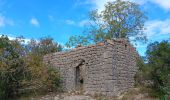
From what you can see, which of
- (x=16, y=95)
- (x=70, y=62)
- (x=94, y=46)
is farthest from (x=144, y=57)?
(x=16, y=95)

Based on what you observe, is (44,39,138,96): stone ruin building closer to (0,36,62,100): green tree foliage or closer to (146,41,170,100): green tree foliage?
(0,36,62,100): green tree foliage

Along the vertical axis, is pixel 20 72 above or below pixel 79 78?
above

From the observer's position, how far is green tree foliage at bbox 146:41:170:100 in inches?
645

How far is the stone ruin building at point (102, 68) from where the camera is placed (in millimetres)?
18500

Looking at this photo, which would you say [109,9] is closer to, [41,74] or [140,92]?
[41,74]

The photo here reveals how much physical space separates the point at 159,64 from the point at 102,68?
3315 millimetres

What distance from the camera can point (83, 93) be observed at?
19641 mm

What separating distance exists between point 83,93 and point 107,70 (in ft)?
7.06

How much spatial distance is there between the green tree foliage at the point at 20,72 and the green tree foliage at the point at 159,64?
671 centimetres

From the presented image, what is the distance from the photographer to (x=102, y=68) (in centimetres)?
1881

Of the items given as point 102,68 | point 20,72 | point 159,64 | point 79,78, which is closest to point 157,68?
point 159,64

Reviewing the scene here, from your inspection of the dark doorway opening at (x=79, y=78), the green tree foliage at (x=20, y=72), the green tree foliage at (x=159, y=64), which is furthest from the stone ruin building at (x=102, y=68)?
the green tree foliage at (x=159, y=64)

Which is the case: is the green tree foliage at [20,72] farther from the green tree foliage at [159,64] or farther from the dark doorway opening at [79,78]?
the green tree foliage at [159,64]

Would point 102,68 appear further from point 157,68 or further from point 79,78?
point 157,68
